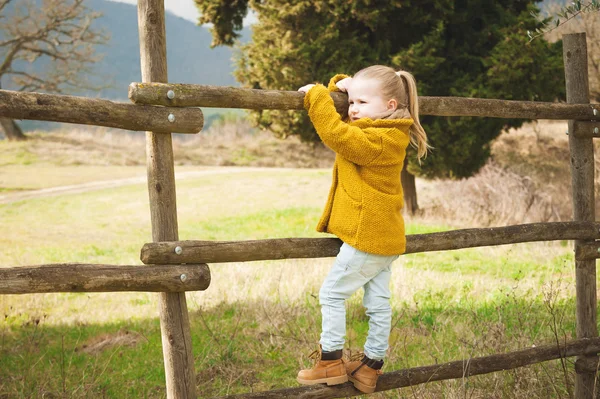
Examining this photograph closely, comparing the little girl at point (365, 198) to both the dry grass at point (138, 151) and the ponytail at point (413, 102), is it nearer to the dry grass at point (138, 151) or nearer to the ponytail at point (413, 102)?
the ponytail at point (413, 102)

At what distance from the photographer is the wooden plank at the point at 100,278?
2699 mm

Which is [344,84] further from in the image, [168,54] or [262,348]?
[168,54]

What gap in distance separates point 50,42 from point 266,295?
21.0 meters

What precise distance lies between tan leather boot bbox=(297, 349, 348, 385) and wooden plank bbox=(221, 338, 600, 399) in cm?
15

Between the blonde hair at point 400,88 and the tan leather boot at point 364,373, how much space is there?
1.06 metres

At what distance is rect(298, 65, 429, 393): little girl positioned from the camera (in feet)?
9.51

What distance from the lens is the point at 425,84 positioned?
10.9m

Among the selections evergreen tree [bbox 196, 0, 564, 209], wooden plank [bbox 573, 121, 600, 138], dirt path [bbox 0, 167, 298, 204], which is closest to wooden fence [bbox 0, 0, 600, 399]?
wooden plank [bbox 573, 121, 600, 138]

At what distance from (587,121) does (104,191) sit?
1614 cm

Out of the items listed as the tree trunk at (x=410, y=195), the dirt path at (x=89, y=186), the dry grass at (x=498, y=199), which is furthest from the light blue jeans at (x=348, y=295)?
the dirt path at (x=89, y=186)

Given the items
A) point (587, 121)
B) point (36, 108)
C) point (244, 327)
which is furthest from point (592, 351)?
point (36, 108)

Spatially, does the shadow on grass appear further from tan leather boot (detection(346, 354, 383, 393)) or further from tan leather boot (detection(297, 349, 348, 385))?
tan leather boot (detection(297, 349, 348, 385))

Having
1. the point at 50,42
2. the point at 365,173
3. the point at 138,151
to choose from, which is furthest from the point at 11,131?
the point at 365,173

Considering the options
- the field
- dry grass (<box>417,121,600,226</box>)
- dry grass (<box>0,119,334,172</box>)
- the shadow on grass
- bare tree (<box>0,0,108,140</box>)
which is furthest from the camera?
bare tree (<box>0,0,108,140</box>)
